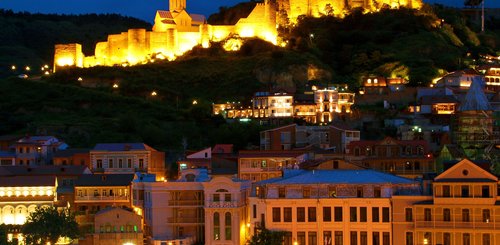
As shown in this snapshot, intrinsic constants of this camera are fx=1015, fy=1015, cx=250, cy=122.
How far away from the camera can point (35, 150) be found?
91938mm

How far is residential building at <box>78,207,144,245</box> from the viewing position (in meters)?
64.9

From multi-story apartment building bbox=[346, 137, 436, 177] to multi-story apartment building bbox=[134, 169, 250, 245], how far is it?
49.2 feet

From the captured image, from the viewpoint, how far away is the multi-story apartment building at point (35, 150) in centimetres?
9106

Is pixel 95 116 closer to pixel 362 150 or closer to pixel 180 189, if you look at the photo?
pixel 362 150

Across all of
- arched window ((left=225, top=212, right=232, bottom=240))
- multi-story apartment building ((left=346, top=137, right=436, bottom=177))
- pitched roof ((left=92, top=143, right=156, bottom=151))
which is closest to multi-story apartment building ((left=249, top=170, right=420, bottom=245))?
arched window ((left=225, top=212, right=232, bottom=240))

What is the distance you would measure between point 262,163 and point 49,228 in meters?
18.9

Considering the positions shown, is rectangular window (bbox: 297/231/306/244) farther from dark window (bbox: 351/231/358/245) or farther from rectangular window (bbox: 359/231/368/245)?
rectangular window (bbox: 359/231/368/245)

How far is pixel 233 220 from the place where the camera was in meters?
60.8

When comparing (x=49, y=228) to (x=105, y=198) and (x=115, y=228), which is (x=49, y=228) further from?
(x=105, y=198)

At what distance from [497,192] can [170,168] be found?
38.4m


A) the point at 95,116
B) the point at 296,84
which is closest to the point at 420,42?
the point at 296,84

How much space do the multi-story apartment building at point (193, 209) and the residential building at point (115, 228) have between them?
895 millimetres

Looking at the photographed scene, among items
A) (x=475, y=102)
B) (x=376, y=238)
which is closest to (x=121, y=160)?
(x=475, y=102)

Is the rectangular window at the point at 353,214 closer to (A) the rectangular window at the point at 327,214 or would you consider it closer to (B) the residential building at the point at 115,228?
(A) the rectangular window at the point at 327,214
